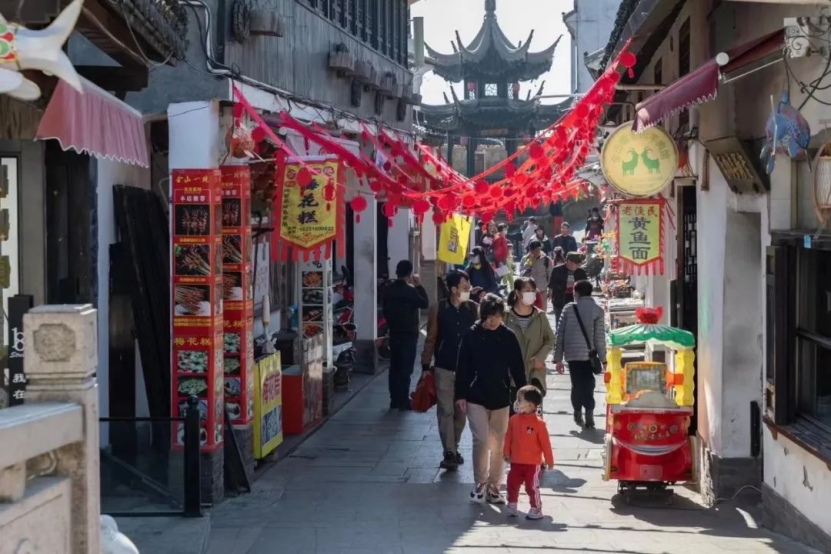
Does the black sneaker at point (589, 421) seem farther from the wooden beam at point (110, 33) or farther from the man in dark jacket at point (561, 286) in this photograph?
the wooden beam at point (110, 33)

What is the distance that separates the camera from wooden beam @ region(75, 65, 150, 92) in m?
11.0

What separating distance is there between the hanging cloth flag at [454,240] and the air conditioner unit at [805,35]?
11.4 m

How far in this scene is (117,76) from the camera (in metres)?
11.1

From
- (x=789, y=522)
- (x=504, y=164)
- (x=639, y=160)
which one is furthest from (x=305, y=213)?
(x=789, y=522)

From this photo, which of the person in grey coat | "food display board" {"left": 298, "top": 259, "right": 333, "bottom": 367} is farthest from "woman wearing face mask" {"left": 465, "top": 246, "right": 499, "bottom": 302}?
the person in grey coat

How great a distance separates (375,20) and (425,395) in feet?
34.7

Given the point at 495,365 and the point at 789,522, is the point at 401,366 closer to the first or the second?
the point at 495,365

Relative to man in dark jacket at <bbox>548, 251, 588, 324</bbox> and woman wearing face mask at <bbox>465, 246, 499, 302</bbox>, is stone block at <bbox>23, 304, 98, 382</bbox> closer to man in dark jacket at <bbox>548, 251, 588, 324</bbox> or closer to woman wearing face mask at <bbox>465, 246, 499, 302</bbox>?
woman wearing face mask at <bbox>465, 246, 499, 302</bbox>

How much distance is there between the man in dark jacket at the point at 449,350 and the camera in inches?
531

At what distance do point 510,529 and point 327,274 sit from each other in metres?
6.78

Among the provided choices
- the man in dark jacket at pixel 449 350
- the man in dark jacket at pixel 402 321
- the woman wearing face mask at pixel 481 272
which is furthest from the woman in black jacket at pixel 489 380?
the woman wearing face mask at pixel 481 272

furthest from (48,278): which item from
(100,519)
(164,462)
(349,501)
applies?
(100,519)

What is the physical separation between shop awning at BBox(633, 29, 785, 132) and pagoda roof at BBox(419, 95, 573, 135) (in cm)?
4057

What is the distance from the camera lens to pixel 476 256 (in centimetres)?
2147
